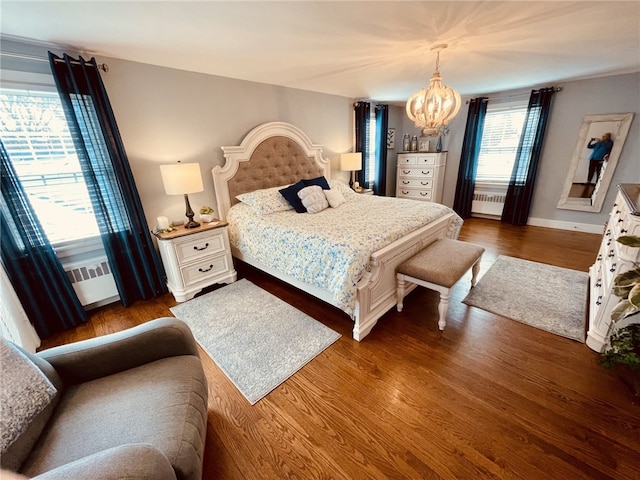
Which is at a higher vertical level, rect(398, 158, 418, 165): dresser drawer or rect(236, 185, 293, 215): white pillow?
rect(398, 158, 418, 165): dresser drawer

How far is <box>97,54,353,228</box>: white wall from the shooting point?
7.59 ft

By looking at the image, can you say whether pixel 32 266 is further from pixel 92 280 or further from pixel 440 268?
pixel 440 268

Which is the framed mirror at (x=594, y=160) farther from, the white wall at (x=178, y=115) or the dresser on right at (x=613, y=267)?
the white wall at (x=178, y=115)

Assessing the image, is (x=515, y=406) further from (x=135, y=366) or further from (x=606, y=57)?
(x=606, y=57)

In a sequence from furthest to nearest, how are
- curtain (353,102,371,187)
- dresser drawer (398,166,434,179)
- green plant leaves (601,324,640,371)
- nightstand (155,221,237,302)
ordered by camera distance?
1. dresser drawer (398,166,434,179)
2. curtain (353,102,371,187)
3. nightstand (155,221,237,302)
4. green plant leaves (601,324,640,371)

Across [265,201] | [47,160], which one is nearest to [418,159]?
[265,201]

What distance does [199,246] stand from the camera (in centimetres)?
257

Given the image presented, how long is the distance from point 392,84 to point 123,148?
10.4 ft

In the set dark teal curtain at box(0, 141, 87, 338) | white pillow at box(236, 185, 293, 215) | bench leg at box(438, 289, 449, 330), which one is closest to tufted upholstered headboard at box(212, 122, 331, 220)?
white pillow at box(236, 185, 293, 215)

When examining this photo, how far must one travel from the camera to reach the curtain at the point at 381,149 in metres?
4.77


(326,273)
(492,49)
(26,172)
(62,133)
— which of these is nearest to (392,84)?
(492,49)

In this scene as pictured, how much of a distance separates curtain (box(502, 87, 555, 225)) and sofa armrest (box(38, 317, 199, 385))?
17.2 feet

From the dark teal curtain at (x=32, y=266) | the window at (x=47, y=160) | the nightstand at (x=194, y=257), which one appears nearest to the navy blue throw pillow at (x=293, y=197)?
the nightstand at (x=194, y=257)

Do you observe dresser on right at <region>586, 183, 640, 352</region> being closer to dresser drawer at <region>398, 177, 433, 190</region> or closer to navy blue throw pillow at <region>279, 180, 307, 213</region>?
navy blue throw pillow at <region>279, 180, 307, 213</region>
